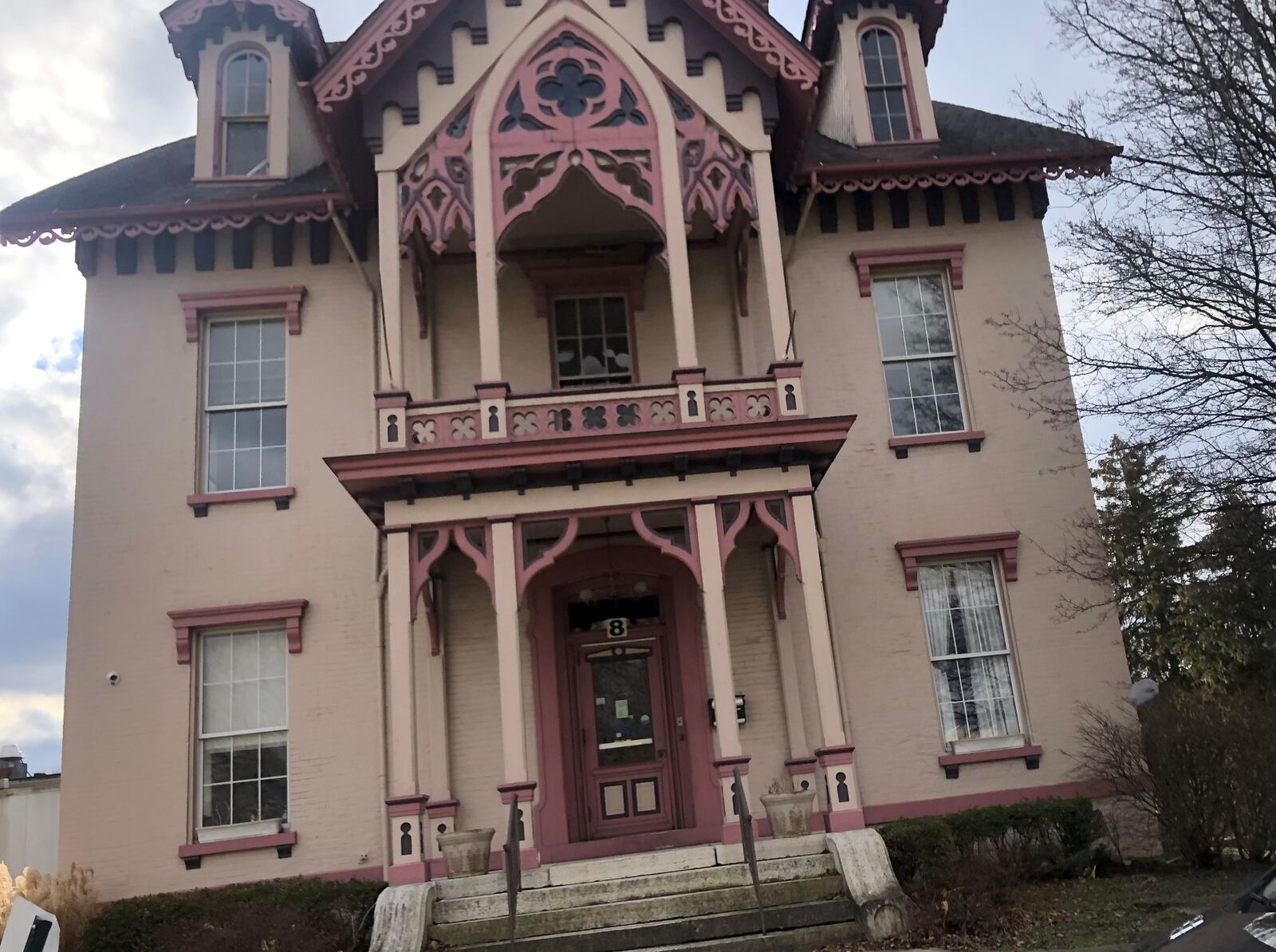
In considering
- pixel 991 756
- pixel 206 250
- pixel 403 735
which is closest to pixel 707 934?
pixel 403 735

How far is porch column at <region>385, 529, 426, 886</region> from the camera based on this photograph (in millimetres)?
10023

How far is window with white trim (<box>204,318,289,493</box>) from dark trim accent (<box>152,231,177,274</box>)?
0.89m

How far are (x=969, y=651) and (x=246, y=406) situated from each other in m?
9.26

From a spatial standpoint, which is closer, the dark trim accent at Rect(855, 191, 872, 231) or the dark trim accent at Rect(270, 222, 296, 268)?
the dark trim accent at Rect(270, 222, 296, 268)

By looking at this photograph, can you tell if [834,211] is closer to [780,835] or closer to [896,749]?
[896,749]

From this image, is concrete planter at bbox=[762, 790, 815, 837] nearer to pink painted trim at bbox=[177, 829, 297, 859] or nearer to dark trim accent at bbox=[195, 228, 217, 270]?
pink painted trim at bbox=[177, 829, 297, 859]

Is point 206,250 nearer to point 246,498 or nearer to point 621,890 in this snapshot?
point 246,498

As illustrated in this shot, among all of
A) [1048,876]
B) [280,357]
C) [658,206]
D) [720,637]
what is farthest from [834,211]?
[1048,876]

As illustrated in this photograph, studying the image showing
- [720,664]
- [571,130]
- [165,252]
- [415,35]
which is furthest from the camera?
[165,252]

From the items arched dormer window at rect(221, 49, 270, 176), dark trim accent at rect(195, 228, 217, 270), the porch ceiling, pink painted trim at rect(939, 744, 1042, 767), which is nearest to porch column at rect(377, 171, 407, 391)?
the porch ceiling

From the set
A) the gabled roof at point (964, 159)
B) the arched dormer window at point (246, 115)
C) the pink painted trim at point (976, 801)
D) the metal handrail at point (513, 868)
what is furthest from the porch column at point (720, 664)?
the arched dormer window at point (246, 115)

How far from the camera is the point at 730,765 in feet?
33.8

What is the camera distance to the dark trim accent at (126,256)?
13.6 meters

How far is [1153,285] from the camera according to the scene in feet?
38.4
